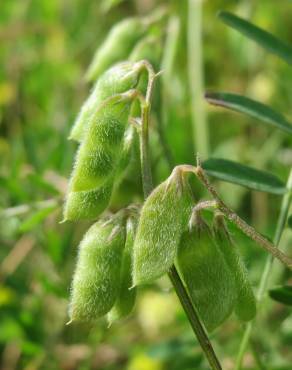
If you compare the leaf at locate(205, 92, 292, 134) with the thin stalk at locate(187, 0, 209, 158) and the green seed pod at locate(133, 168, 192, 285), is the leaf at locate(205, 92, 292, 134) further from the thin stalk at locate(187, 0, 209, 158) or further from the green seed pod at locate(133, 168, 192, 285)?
the thin stalk at locate(187, 0, 209, 158)

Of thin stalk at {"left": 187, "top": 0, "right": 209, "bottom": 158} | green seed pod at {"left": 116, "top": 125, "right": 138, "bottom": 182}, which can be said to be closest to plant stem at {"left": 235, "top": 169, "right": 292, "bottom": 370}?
green seed pod at {"left": 116, "top": 125, "right": 138, "bottom": 182}

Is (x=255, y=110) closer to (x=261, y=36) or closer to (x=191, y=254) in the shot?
(x=261, y=36)

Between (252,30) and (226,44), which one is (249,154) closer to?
(226,44)

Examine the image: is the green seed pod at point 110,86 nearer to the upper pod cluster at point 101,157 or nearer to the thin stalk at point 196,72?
the upper pod cluster at point 101,157

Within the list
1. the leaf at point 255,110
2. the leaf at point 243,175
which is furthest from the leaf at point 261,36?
the leaf at point 243,175

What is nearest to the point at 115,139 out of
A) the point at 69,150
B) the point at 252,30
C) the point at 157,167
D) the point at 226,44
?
the point at 252,30

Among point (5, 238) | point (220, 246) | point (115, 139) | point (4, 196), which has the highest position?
point (115, 139)

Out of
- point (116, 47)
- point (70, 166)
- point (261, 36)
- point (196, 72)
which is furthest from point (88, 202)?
point (196, 72)
